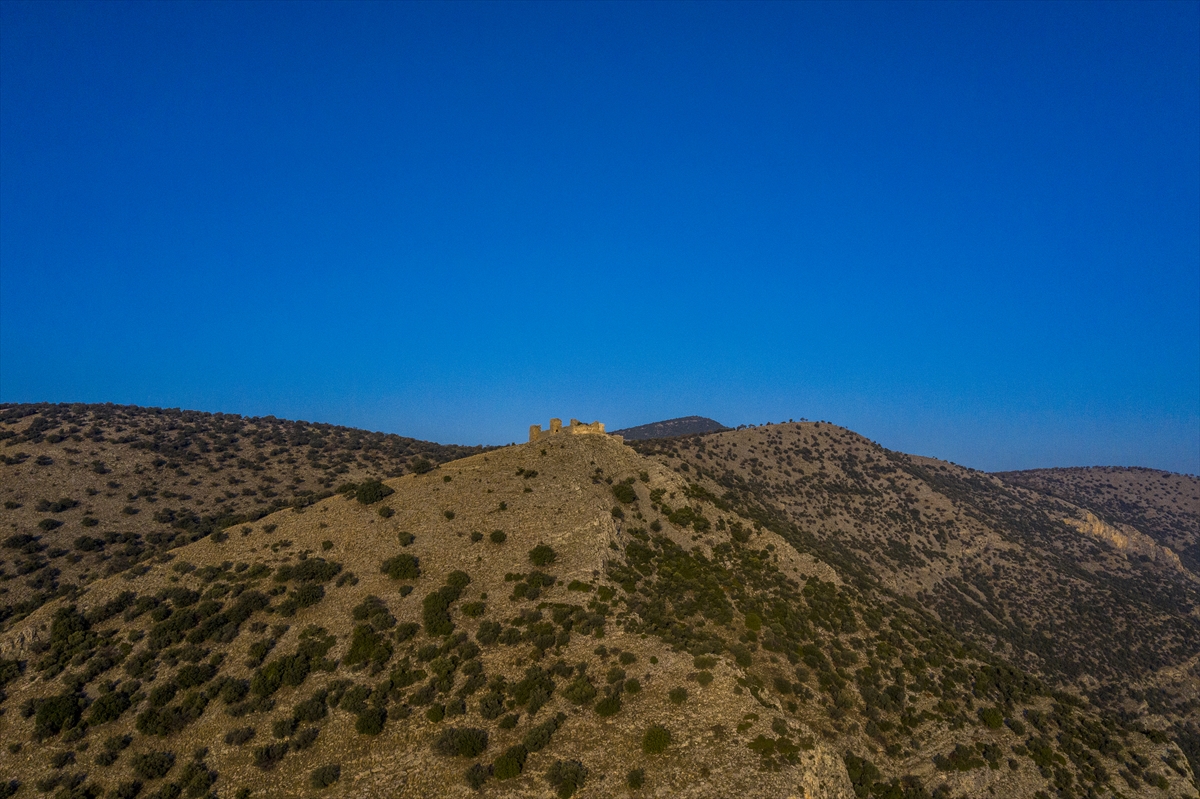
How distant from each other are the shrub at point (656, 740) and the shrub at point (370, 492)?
3121 cm

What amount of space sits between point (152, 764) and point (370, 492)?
74.7 feet

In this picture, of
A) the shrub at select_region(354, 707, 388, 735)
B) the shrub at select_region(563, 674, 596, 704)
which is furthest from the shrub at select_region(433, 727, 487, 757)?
the shrub at select_region(563, 674, 596, 704)

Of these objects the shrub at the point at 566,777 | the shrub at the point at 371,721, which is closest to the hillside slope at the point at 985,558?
the shrub at the point at 566,777

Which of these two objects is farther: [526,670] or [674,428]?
[674,428]

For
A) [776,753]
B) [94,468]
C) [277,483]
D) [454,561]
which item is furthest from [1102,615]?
[94,468]

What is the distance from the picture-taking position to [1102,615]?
69062 millimetres

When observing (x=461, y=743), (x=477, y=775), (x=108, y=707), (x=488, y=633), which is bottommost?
(x=477, y=775)

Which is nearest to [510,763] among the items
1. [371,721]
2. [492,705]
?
[492,705]

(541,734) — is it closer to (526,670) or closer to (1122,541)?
(526,670)

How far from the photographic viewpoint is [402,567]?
39.9 metres

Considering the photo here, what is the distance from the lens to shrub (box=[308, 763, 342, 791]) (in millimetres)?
25953

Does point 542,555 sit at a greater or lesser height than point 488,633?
greater

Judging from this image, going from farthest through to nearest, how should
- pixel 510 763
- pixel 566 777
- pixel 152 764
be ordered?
pixel 152 764 < pixel 510 763 < pixel 566 777

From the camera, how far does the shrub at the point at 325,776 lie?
25953 mm
